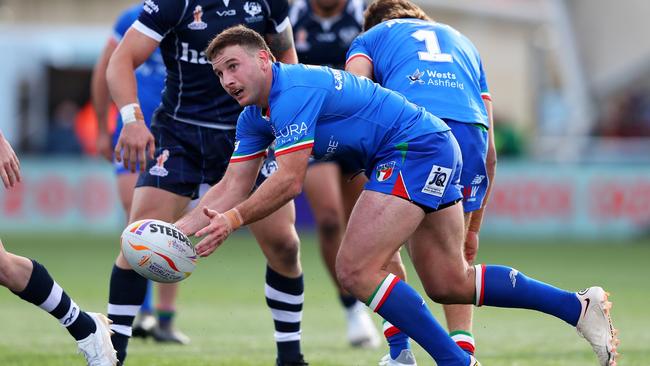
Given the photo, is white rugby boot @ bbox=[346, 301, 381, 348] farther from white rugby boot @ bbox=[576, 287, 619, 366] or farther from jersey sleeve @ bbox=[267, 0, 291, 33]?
white rugby boot @ bbox=[576, 287, 619, 366]

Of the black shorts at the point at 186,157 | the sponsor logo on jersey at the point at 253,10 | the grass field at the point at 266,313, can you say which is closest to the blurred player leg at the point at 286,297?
the grass field at the point at 266,313

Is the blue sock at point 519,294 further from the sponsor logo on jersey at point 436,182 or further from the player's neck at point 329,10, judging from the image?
the player's neck at point 329,10

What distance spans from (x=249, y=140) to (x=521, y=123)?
23719 mm

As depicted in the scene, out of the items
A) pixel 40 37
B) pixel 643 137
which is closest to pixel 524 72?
pixel 643 137

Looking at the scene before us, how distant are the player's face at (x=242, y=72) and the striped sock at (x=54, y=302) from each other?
145 cm

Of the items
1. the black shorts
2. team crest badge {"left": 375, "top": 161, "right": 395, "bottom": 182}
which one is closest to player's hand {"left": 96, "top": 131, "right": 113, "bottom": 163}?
the black shorts

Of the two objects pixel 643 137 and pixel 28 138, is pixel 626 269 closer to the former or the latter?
pixel 643 137

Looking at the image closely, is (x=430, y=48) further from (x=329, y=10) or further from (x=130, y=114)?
(x=329, y=10)

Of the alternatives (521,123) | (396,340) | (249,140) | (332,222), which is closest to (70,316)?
(249,140)

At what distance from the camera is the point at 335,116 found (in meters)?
6.27

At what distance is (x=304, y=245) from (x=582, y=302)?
13.1 meters

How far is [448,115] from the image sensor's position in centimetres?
685

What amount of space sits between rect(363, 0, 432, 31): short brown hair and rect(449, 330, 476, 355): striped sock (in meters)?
1.92

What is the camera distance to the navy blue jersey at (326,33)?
9.73m
